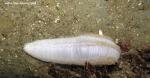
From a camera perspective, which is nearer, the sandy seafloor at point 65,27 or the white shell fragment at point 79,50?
the white shell fragment at point 79,50

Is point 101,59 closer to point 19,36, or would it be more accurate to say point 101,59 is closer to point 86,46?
point 86,46

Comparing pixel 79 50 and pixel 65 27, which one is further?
pixel 65 27

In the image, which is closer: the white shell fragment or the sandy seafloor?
the white shell fragment


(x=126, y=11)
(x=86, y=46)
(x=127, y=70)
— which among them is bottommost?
(x=127, y=70)

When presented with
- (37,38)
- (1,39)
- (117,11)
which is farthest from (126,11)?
(1,39)
